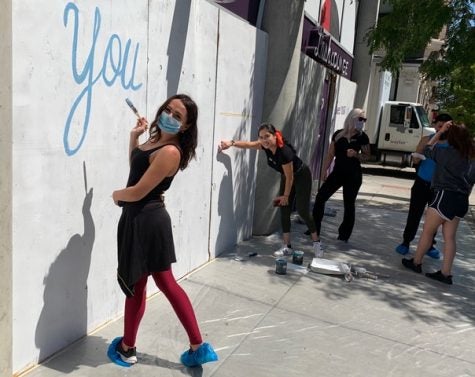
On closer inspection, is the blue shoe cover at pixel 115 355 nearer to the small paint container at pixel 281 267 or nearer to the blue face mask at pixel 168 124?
the blue face mask at pixel 168 124

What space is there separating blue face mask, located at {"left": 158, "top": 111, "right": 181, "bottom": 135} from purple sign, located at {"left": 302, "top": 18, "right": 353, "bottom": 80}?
5.63 m

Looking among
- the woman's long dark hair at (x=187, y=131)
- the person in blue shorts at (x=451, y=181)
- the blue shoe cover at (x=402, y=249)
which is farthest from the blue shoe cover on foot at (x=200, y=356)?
the blue shoe cover at (x=402, y=249)

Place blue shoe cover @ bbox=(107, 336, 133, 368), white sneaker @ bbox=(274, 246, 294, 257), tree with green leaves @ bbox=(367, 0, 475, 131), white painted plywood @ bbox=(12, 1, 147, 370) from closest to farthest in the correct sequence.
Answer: white painted plywood @ bbox=(12, 1, 147, 370), blue shoe cover @ bbox=(107, 336, 133, 368), white sneaker @ bbox=(274, 246, 294, 257), tree with green leaves @ bbox=(367, 0, 475, 131)

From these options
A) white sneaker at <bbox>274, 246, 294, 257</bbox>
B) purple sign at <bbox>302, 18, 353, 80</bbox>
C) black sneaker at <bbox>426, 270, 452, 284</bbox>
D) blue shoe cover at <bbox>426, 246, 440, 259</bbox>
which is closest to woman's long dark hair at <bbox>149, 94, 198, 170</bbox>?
white sneaker at <bbox>274, 246, 294, 257</bbox>

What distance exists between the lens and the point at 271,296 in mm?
4559

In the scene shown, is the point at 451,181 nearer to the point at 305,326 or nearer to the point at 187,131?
the point at 305,326

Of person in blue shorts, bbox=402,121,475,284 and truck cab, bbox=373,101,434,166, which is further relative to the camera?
truck cab, bbox=373,101,434,166

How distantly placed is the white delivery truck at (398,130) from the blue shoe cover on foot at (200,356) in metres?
15.0

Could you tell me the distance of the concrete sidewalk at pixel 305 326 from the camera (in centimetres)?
328

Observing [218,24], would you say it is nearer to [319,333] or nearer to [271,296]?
[271,296]

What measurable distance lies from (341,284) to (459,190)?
5.17 feet

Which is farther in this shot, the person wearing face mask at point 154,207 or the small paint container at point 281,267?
the small paint container at point 281,267

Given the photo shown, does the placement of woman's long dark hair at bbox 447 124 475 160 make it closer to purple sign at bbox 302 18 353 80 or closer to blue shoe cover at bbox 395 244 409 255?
blue shoe cover at bbox 395 244 409 255

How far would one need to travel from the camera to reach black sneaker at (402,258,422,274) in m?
5.66
